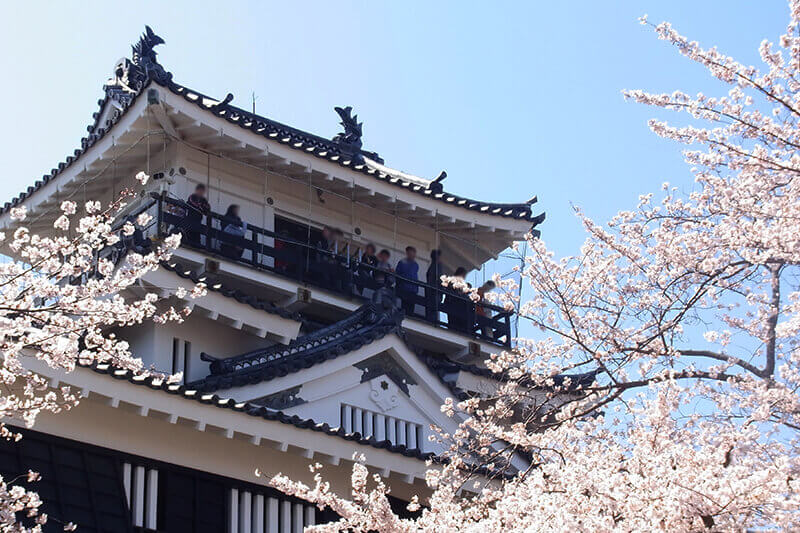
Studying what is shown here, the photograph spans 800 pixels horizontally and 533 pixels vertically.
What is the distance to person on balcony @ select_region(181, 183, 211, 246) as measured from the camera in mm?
16203

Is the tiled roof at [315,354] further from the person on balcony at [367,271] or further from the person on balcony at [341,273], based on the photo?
the person on balcony at [367,271]

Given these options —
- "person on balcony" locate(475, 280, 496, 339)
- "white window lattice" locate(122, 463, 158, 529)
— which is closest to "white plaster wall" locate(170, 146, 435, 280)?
"person on balcony" locate(475, 280, 496, 339)

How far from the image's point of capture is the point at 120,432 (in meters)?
11.7

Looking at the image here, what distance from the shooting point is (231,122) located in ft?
55.6

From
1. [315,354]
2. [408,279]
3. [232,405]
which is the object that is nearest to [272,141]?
[408,279]

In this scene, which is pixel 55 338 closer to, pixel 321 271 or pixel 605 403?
pixel 605 403

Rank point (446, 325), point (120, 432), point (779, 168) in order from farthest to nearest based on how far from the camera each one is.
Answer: point (446, 325), point (120, 432), point (779, 168)

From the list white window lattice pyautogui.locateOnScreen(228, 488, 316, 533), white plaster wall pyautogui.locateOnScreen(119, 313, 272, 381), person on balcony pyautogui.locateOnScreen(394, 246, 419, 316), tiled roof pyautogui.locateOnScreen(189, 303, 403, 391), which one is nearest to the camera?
white window lattice pyautogui.locateOnScreen(228, 488, 316, 533)

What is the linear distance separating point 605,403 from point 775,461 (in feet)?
5.76

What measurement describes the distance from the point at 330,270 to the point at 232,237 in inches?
66.4

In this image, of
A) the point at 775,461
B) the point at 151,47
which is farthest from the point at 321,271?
the point at 775,461

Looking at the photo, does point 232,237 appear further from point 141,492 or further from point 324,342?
point 141,492

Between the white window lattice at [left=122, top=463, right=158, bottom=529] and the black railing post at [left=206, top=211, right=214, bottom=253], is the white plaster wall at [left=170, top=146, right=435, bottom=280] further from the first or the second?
the white window lattice at [left=122, top=463, right=158, bottom=529]

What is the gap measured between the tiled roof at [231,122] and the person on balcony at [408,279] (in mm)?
1068
